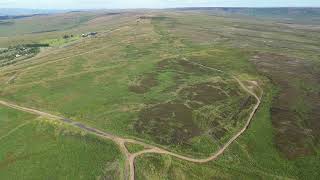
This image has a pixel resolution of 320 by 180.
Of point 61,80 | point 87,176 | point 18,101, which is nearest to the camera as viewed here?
point 87,176

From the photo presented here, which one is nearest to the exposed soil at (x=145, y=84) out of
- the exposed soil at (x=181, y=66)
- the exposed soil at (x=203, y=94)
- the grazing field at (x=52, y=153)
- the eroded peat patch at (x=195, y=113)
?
the eroded peat patch at (x=195, y=113)

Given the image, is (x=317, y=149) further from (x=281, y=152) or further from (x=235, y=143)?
(x=235, y=143)

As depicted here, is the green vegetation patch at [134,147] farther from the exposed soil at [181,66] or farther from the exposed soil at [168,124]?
the exposed soil at [181,66]

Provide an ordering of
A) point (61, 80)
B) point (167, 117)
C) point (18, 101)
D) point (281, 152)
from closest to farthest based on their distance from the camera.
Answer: point (281, 152) < point (167, 117) < point (18, 101) < point (61, 80)

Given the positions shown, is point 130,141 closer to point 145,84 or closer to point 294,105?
point 145,84

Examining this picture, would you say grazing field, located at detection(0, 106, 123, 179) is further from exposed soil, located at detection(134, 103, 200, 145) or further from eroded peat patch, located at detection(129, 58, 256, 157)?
eroded peat patch, located at detection(129, 58, 256, 157)

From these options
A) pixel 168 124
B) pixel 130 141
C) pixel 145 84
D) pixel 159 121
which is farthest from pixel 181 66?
pixel 130 141

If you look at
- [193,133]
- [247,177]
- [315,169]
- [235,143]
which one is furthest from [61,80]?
[315,169]
